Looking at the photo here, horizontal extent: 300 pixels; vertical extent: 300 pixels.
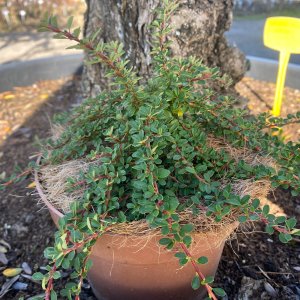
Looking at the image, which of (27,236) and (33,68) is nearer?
(27,236)

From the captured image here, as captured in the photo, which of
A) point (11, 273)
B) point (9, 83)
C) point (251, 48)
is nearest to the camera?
point (11, 273)

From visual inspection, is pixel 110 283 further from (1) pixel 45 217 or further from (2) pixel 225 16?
(2) pixel 225 16

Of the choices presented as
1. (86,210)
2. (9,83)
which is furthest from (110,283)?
(9,83)

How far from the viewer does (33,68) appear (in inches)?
133

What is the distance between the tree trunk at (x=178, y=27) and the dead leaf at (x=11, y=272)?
1006 mm

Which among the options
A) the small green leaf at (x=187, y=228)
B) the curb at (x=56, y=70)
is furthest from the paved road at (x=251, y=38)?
the small green leaf at (x=187, y=228)

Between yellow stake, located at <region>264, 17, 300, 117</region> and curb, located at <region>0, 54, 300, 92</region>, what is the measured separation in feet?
1.72

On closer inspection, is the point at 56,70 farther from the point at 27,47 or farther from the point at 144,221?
the point at 144,221

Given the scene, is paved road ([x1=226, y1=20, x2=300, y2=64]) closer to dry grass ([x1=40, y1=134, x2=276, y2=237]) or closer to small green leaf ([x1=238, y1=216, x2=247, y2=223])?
dry grass ([x1=40, y1=134, x2=276, y2=237])

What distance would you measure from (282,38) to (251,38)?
3.03m

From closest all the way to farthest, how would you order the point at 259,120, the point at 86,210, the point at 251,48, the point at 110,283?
the point at 86,210 → the point at 110,283 → the point at 259,120 → the point at 251,48

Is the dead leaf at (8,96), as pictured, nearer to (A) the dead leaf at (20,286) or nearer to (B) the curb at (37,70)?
(B) the curb at (37,70)

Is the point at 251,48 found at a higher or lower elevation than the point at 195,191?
lower

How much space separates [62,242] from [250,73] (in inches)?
106
